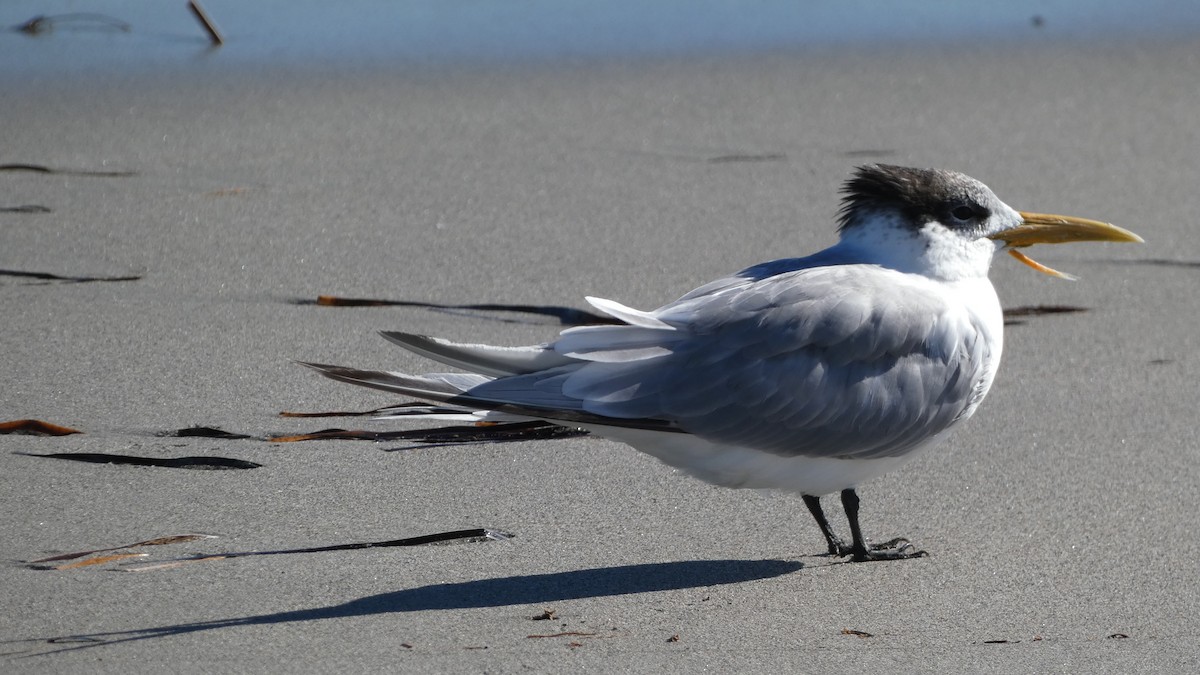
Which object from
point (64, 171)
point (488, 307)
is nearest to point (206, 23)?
point (64, 171)

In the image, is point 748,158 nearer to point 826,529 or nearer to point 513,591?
point 826,529

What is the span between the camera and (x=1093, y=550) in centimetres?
328

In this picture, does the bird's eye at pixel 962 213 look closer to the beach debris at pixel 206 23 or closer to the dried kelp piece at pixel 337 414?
the dried kelp piece at pixel 337 414

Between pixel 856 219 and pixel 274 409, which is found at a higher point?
pixel 856 219

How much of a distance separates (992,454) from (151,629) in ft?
6.78

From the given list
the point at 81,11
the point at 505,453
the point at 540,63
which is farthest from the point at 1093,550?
the point at 81,11

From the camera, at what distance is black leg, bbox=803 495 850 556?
337cm

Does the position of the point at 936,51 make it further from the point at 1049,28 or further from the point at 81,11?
the point at 81,11

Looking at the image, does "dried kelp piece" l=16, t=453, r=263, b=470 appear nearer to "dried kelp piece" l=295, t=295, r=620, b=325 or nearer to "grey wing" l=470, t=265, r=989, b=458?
"grey wing" l=470, t=265, r=989, b=458

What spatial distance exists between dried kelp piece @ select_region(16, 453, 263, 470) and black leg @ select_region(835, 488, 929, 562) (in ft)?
4.40

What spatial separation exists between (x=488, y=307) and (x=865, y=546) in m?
1.64

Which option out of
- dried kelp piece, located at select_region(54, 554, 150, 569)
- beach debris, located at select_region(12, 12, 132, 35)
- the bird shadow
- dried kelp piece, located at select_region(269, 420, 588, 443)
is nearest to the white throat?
the bird shadow

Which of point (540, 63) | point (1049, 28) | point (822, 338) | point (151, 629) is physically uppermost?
point (1049, 28)

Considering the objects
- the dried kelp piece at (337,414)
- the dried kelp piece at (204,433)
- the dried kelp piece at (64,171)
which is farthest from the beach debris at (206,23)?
the dried kelp piece at (204,433)
